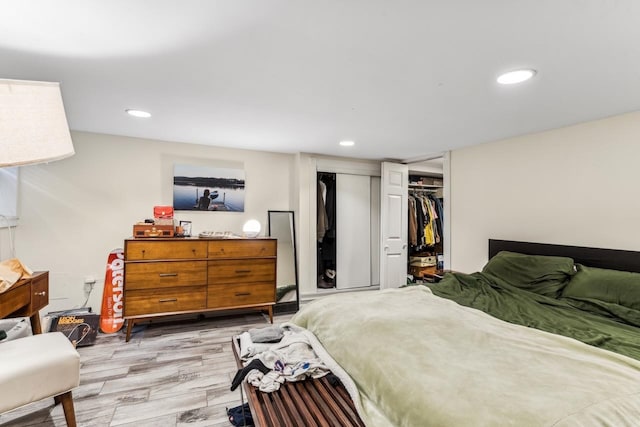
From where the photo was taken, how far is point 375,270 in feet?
16.1

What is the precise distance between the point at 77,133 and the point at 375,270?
13.8 feet

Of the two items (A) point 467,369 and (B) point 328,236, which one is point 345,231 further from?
(A) point 467,369

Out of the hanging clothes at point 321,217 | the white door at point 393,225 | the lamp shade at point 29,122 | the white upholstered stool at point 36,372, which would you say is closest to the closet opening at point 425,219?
the white door at point 393,225

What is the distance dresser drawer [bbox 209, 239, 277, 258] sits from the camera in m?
3.35

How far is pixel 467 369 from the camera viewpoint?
1178 millimetres

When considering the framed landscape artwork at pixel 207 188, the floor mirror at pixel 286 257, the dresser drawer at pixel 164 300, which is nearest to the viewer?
the dresser drawer at pixel 164 300

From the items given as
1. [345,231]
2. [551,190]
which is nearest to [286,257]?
[345,231]

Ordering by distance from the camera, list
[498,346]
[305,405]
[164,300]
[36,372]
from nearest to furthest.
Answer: [305,405] → [498,346] → [36,372] → [164,300]

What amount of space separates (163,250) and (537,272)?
3448 millimetres

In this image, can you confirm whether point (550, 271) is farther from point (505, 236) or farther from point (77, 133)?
point (77, 133)

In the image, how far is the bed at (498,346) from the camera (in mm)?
982

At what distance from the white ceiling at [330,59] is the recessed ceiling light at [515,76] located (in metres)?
0.05

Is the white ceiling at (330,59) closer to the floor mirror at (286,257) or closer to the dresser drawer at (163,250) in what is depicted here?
the dresser drawer at (163,250)

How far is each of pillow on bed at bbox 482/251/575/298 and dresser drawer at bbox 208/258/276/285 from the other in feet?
7.59
